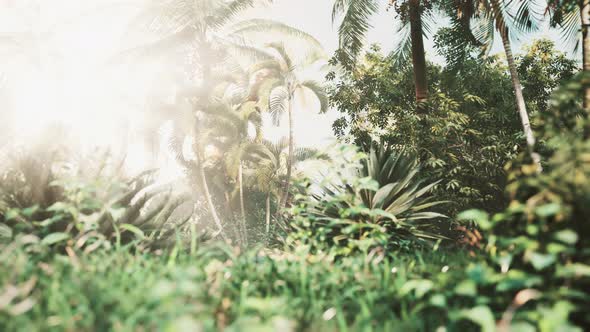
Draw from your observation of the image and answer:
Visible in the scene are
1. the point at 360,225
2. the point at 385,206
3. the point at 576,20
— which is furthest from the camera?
the point at 576,20

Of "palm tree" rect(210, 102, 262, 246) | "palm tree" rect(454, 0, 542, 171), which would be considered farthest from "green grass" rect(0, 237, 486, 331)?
"palm tree" rect(210, 102, 262, 246)

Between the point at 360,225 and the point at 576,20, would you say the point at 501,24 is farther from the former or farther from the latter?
the point at 360,225

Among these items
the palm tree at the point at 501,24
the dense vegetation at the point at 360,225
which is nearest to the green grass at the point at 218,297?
the dense vegetation at the point at 360,225

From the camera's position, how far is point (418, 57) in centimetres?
920

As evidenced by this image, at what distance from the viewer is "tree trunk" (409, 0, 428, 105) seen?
29.6 ft

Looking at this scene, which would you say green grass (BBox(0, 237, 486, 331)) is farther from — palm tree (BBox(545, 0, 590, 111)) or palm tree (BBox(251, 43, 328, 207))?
palm tree (BBox(251, 43, 328, 207))

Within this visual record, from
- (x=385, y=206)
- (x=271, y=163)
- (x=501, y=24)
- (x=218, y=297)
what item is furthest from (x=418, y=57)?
(x=271, y=163)

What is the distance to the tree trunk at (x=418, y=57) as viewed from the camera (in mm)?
9016

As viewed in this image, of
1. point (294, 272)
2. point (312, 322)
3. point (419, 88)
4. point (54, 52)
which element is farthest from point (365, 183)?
point (54, 52)

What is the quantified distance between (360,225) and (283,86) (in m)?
17.9

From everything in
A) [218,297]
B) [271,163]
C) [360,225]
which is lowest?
[218,297]

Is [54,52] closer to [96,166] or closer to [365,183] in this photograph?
[96,166]

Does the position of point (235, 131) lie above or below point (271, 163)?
above

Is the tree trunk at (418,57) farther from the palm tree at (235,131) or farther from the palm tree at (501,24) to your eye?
the palm tree at (235,131)
